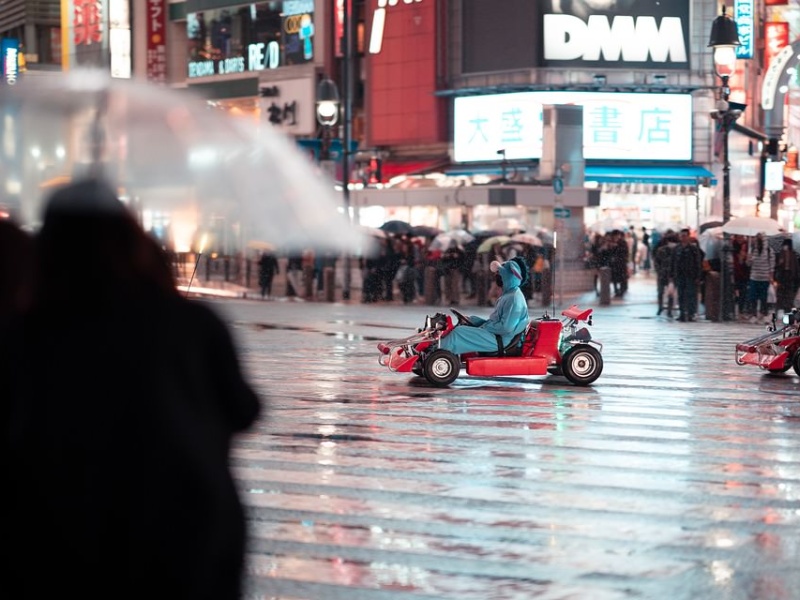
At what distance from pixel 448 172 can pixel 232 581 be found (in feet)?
168

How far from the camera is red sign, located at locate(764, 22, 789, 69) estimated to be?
6047cm

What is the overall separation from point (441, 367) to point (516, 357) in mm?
834

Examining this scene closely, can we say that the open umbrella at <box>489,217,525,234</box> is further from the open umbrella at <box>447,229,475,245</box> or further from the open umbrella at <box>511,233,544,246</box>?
the open umbrella at <box>511,233,544,246</box>

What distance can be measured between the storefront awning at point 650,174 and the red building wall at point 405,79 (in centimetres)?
696

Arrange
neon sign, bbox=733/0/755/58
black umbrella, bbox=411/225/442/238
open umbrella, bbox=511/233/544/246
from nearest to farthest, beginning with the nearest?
open umbrella, bbox=511/233/544/246
black umbrella, bbox=411/225/442/238
neon sign, bbox=733/0/755/58

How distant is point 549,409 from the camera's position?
13727mm

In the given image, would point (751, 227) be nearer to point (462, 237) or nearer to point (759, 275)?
point (759, 275)

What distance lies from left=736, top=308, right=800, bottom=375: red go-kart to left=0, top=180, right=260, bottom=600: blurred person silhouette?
13.9m

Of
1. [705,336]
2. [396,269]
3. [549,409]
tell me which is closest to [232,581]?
[549,409]

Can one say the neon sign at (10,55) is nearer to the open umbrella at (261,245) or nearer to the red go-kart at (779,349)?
the red go-kart at (779,349)

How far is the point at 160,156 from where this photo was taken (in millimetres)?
5223

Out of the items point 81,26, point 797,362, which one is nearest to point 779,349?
point 797,362

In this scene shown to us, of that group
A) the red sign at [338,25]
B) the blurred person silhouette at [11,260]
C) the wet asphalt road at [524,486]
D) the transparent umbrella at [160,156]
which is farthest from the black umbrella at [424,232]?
the blurred person silhouette at [11,260]

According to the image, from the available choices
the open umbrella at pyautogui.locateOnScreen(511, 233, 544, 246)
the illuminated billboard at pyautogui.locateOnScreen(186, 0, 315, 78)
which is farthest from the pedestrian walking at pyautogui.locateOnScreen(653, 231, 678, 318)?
the illuminated billboard at pyautogui.locateOnScreen(186, 0, 315, 78)
